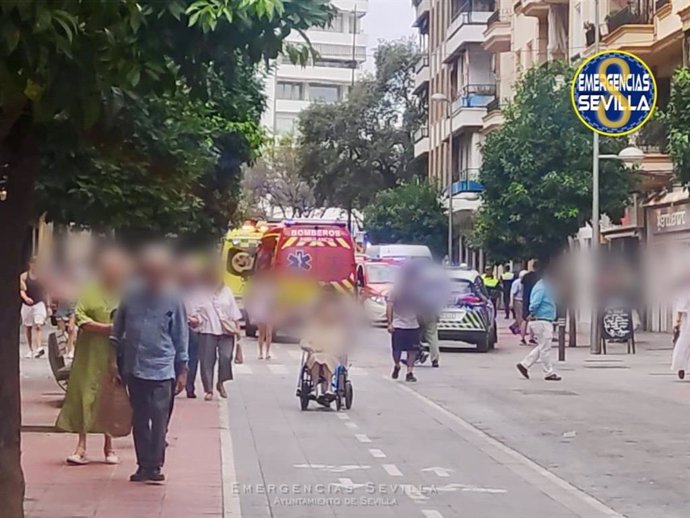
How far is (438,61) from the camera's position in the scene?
232ft

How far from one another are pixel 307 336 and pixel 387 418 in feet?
4.72

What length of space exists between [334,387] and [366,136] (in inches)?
2236

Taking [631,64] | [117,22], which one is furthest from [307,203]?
[117,22]

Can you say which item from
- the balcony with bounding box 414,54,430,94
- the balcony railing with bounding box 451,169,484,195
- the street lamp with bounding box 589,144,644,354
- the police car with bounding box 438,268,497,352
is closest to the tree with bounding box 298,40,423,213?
the balcony with bounding box 414,54,430,94

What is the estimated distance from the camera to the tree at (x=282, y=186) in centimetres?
8112

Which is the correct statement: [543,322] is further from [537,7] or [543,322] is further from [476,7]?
[476,7]

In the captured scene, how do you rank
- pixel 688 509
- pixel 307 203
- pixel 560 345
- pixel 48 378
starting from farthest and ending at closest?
pixel 307 203
pixel 560 345
pixel 48 378
pixel 688 509

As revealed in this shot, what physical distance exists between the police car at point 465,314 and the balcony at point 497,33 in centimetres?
2608

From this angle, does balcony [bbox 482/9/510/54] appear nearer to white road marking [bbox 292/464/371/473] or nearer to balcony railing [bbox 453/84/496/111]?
balcony railing [bbox 453/84/496/111]

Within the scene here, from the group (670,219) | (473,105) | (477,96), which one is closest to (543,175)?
(670,219)

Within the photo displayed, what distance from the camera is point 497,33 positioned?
57.6 m

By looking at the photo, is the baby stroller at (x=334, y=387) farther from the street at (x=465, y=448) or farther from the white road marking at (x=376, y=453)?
the white road marking at (x=376, y=453)

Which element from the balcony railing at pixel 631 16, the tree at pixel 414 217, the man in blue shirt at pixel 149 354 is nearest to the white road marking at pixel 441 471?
the man in blue shirt at pixel 149 354

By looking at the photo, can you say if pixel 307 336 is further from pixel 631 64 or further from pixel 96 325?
pixel 631 64
